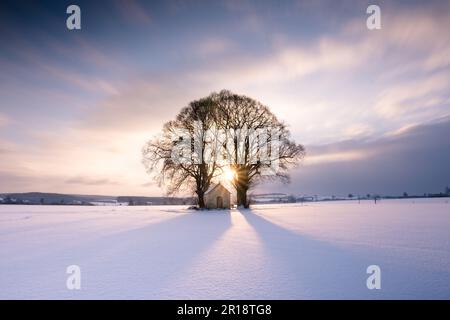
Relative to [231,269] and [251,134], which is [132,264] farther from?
[251,134]

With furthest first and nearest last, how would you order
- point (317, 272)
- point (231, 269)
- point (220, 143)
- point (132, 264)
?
1. point (220, 143)
2. point (132, 264)
3. point (231, 269)
4. point (317, 272)

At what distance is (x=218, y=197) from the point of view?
33.3 m

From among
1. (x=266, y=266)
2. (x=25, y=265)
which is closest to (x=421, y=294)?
(x=266, y=266)

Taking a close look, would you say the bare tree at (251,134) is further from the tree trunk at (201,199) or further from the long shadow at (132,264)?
the long shadow at (132,264)

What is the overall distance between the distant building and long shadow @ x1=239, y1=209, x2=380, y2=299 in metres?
25.3

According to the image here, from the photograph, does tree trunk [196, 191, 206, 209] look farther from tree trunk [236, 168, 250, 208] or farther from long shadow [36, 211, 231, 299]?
long shadow [36, 211, 231, 299]

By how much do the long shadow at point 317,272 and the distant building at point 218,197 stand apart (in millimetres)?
25274

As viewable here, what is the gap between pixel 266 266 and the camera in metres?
5.52

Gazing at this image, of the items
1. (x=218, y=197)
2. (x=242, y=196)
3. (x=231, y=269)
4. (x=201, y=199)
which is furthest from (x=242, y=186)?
(x=231, y=269)

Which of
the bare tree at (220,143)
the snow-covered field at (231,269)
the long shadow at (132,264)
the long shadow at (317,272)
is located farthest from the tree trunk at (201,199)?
the long shadow at (317,272)

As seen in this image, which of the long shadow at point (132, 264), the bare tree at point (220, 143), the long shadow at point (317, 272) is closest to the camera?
the long shadow at point (317, 272)

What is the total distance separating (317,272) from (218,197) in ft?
93.5

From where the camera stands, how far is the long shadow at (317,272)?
402 centimetres
